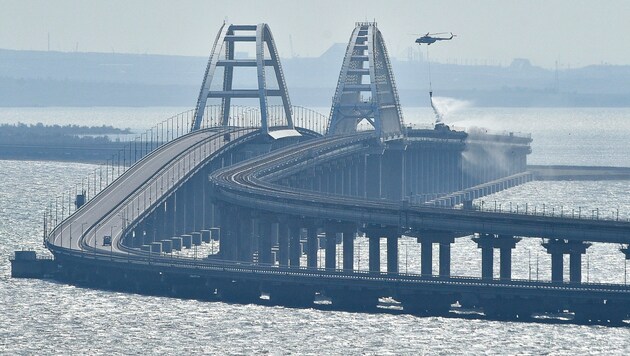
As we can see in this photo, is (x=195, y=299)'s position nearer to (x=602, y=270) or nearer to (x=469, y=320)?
(x=469, y=320)

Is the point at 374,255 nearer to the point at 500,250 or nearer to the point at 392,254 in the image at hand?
the point at 392,254

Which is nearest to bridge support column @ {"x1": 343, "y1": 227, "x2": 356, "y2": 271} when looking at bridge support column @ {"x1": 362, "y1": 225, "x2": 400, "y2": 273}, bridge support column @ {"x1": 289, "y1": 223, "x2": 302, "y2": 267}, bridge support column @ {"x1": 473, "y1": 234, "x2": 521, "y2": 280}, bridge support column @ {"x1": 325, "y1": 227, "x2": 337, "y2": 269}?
bridge support column @ {"x1": 362, "y1": 225, "x2": 400, "y2": 273}

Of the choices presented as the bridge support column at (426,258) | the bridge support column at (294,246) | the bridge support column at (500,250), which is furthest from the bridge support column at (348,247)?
the bridge support column at (500,250)

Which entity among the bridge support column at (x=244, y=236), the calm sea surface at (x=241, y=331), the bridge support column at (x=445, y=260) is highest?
the bridge support column at (x=244, y=236)

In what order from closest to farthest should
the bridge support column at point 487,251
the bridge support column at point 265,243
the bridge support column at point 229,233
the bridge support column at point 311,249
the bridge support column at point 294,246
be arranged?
the bridge support column at point 487,251 → the bridge support column at point 294,246 → the bridge support column at point 311,249 → the bridge support column at point 265,243 → the bridge support column at point 229,233

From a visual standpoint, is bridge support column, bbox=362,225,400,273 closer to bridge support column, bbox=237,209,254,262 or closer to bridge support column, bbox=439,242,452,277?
bridge support column, bbox=439,242,452,277

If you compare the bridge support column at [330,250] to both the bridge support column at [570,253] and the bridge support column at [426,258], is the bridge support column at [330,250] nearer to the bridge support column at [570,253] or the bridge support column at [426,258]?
the bridge support column at [426,258]

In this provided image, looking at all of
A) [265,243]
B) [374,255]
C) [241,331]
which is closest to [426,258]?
[374,255]

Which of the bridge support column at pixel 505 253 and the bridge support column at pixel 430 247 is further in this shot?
the bridge support column at pixel 430 247
